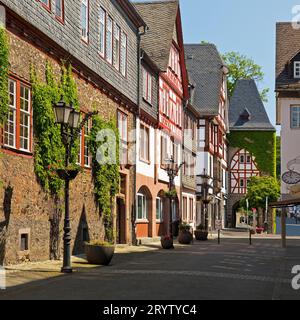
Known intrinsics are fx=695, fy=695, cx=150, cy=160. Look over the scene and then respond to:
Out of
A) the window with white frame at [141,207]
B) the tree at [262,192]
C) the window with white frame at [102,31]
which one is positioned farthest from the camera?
the tree at [262,192]

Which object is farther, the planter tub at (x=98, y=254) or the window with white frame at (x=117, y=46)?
the window with white frame at (x=117, y=46)

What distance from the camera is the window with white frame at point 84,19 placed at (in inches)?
926

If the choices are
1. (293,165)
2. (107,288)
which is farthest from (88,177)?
(293,165)

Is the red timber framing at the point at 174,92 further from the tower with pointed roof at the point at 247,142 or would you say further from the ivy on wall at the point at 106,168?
the tower with pointed roof at the point at 247,142

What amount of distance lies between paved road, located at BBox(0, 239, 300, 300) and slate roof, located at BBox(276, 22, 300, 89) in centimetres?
2465

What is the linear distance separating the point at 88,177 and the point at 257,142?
48066mm

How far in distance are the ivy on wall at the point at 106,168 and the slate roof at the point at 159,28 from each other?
1027 cm

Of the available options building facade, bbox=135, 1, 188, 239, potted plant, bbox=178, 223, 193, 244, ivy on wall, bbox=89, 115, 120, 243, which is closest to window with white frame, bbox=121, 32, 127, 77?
ivy on wall, bbox=89, 115, 120, 243

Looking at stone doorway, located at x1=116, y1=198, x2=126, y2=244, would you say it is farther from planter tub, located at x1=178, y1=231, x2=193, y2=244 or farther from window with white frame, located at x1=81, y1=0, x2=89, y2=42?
window with white frame, located at x1=81, y1=0, x2=89, y2=42

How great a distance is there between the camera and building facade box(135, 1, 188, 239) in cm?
3419

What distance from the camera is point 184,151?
1854 inches

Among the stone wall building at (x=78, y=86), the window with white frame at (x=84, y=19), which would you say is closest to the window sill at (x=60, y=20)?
the stone wall building at (x=78, y=86)

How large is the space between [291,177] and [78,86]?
1542 centimetres
